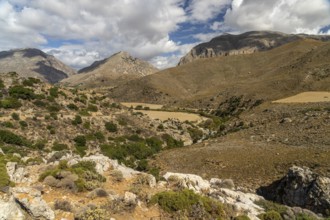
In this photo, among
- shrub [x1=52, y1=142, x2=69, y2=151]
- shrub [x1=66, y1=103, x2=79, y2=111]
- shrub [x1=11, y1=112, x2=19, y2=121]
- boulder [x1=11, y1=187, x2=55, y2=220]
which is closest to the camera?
boulder [x1=11, y1=187, x2=55, y2=220]

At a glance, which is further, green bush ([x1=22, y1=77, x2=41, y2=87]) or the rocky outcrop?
green bush ([x1=22, y1=77, x2=41, y2=87])

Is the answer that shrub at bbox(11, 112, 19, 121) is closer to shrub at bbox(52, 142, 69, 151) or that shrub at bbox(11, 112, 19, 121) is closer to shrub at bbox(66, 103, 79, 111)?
shrub at bbox(52, 142, 69, 151)

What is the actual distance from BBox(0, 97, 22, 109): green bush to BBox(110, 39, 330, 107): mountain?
2503 inches

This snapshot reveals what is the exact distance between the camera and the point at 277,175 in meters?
22.5

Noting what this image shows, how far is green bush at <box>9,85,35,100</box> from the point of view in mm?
43500

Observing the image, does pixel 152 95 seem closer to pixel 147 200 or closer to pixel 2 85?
pixel 2 85

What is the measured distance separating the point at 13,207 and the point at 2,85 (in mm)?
41343

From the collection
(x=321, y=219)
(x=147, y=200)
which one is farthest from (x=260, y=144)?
(x=147, y=200)

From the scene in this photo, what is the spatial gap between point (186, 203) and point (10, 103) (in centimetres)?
3421

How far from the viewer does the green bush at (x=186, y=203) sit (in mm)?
12648

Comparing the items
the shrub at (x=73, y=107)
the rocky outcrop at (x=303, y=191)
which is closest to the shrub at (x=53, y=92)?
the shrub at (x=73, y=107)

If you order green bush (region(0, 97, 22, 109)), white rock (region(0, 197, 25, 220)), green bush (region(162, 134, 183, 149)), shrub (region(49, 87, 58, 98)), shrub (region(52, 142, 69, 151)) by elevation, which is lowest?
green bush (region(162, 134, 183, 149))

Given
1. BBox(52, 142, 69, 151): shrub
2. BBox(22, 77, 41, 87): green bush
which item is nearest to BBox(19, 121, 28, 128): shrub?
BBox(52, 142, 69, 151): shrub

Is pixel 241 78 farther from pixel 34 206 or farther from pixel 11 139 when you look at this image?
pixel 34 206
